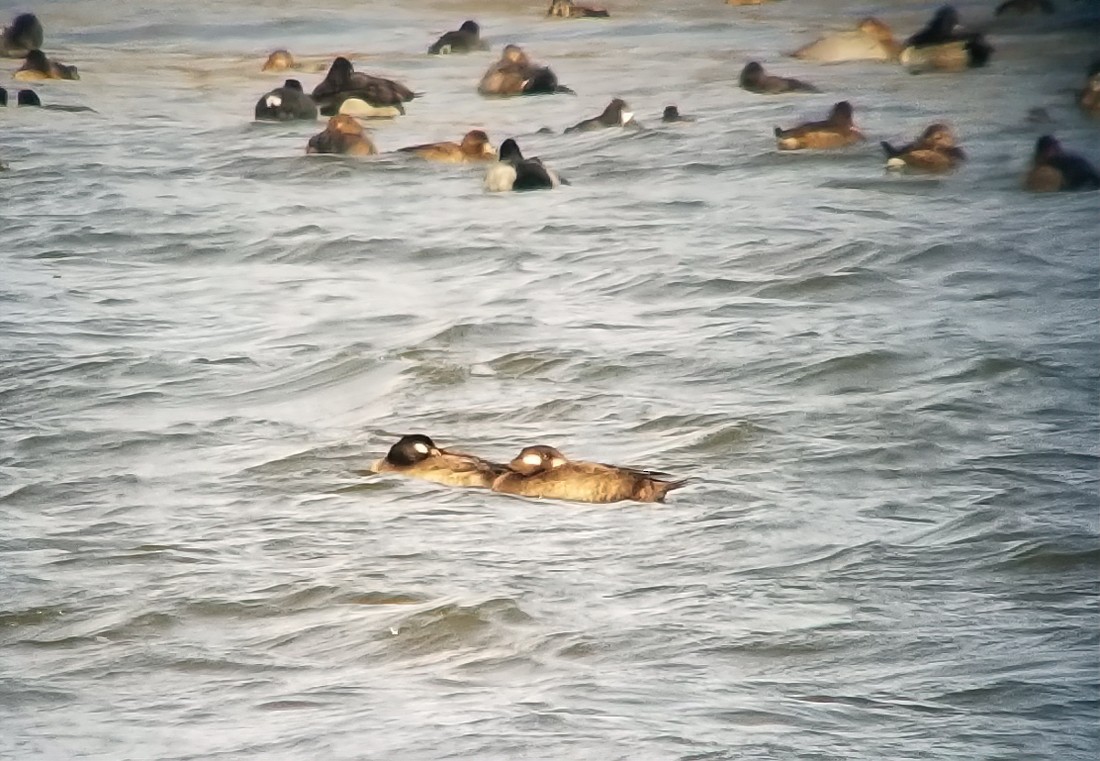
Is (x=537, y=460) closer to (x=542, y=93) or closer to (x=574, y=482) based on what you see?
(x=574, y=482)

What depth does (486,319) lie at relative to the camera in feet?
14.1

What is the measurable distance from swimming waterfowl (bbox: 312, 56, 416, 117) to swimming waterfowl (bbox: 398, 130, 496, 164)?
0.15 m

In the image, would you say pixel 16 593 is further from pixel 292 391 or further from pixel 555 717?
pixel 555 717

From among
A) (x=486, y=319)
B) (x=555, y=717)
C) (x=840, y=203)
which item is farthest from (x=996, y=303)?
(x=555, y=717)

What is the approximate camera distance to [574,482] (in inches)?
157

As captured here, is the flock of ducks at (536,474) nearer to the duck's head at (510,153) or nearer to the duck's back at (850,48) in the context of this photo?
the duck's head at (510,153)

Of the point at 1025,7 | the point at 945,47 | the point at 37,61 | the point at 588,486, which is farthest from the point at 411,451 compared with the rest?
the point at 1025,7

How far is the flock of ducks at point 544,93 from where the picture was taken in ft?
14.2

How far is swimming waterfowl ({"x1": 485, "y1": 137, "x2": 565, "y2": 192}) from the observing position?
4.44 meters

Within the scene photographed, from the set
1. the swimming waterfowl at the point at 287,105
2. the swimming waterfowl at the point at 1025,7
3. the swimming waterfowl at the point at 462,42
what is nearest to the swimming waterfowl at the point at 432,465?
the swimming waterfowl at the point at 287,105

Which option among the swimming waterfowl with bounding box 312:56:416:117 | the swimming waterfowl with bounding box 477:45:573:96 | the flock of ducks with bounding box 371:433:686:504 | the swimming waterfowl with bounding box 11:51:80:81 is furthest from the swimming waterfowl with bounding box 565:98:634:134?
the swimming waterfowl with bounding box 11:51:80:81

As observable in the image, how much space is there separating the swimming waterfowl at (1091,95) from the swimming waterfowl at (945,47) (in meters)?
0.23

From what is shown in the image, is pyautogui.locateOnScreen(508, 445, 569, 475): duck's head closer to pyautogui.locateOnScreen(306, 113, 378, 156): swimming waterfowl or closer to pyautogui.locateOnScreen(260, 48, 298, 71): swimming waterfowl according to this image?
pyautogui.locateOnScreen(306, 113, 378, 156): swimming waterfowl

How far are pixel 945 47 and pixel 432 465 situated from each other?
5.09 ft
